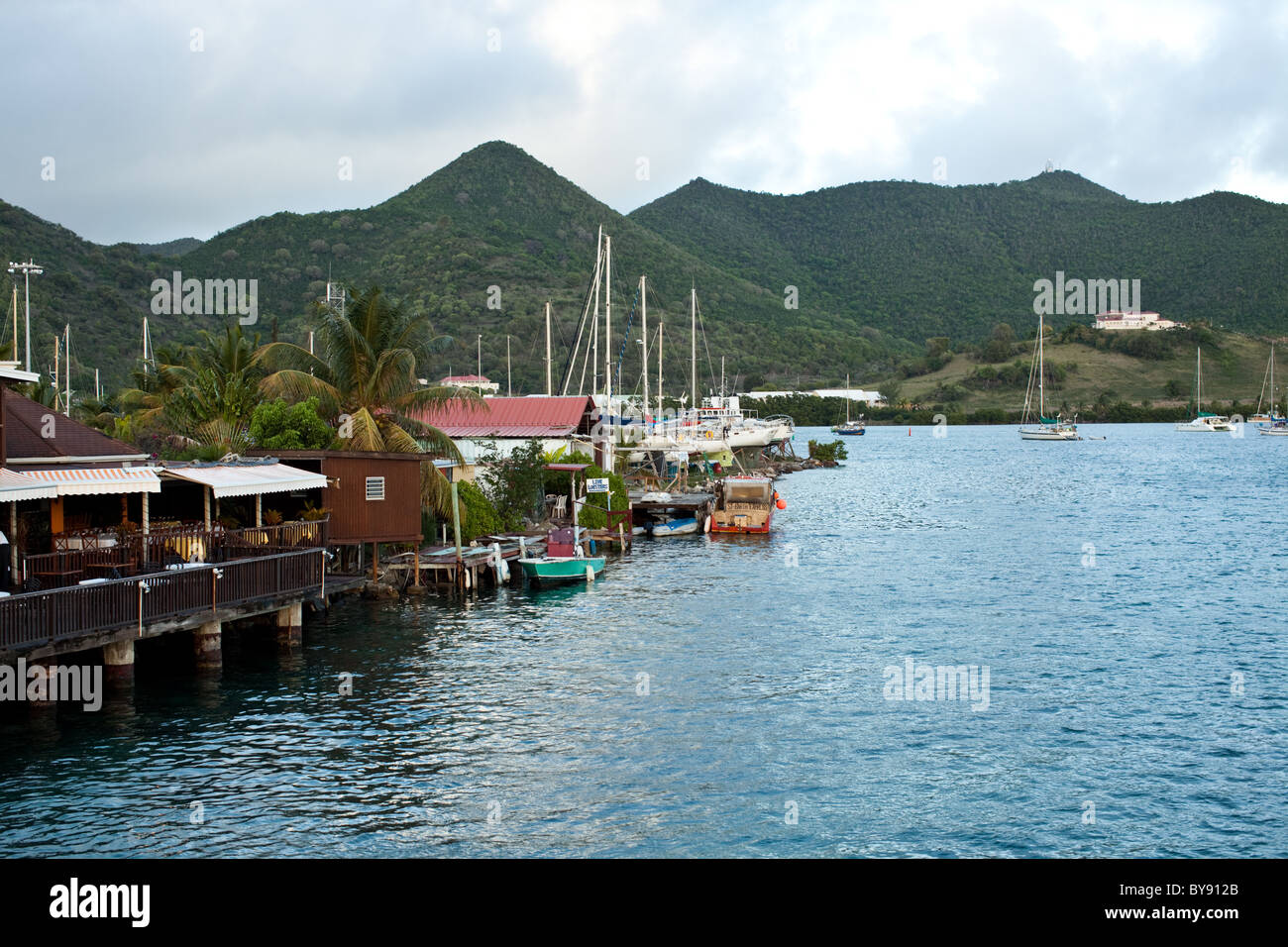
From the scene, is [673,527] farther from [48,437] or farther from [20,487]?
[20,487]

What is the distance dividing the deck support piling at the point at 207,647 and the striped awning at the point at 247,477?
343cm

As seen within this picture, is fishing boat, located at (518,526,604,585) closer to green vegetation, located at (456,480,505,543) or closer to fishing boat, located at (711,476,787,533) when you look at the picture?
green vegetation, located at (456,480,505,543)

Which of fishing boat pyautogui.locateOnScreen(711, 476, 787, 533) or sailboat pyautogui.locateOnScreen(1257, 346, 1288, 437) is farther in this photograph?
sailboat pyautogui.locateOnScreen(1257, 346, 1288, 437)

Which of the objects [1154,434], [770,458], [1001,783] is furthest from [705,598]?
[1154,434]

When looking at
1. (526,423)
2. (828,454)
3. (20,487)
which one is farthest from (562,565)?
(828,454)

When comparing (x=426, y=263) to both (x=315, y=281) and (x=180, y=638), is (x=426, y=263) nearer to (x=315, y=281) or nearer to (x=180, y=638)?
(x=315, y=281)

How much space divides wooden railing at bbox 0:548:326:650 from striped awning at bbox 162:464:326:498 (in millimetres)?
1922

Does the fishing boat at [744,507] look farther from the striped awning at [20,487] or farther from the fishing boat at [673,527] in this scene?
the striped awning at [20,487]

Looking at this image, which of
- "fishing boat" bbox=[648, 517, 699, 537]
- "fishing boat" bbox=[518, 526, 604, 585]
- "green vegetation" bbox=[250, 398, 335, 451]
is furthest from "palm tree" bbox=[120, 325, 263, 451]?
"fishing boat" bbox=[648, 517, 699, 537]

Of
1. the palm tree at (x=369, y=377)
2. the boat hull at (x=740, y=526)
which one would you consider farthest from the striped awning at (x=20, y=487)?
the boat hull at (x=740, y=526)

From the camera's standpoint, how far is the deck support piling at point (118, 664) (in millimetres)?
22938

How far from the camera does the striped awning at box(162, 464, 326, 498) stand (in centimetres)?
2683

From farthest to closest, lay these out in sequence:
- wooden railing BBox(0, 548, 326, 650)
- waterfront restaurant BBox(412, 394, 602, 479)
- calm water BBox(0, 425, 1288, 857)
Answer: waterfront restaurant BBox(412, 394, 602, 479)
wooden railing BBox(0, 548, 326, 650)
calm water BBox(0, 425, 1288, 857)

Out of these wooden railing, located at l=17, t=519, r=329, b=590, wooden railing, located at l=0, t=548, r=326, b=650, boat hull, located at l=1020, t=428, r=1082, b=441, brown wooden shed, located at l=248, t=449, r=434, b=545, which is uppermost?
boat hull, located at l=1020, t=428, r=1082, b=441
